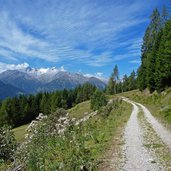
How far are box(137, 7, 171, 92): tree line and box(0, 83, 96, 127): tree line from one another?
46.1 meters

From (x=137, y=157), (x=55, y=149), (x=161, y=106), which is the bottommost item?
(x=137, y=157)

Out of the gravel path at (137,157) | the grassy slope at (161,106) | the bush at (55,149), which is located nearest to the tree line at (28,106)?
the grassy slope at (161,106)

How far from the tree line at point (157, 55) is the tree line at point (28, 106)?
46127mm

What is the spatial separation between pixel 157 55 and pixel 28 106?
7835 centimetres

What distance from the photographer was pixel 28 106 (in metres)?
122

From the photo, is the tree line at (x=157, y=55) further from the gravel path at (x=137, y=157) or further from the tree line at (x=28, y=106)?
the tree line at (x=28, y=106)

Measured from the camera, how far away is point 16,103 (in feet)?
392

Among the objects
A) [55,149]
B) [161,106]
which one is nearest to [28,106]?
[161,106]

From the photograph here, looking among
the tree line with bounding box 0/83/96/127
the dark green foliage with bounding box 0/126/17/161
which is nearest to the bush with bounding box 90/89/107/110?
the tree line with bounding box 0/83/96/127

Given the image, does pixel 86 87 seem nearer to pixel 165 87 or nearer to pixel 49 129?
pixel 165 87

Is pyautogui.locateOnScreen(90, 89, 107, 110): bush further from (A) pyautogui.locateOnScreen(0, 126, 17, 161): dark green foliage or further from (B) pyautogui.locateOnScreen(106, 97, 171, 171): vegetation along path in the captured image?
(A) pyautogui.locateOnScreen(0, 126, 17, 161): dark green foliage

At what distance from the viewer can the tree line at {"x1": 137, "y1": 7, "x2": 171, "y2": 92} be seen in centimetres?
4922

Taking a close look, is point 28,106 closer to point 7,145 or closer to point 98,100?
point 98,100

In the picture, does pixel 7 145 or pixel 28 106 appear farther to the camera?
pixel 28 106
